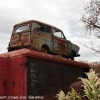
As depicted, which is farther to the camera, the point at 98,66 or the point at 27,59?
the point at 98,66

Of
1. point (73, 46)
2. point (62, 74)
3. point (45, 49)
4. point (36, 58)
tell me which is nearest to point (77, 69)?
point (62, 74)

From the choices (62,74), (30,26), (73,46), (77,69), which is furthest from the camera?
(73,46)

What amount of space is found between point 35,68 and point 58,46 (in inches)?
231

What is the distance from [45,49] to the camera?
952 cm

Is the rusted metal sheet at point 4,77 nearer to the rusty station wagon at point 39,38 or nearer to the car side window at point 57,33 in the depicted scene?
the rusty station wagon at point 39,38

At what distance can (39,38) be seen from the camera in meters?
9.14

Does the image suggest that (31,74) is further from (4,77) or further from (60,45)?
(60,45)

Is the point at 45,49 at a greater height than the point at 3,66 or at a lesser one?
greater

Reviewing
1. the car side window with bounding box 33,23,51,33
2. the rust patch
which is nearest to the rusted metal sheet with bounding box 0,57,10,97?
the car side window with bounding box 33,23,51,33

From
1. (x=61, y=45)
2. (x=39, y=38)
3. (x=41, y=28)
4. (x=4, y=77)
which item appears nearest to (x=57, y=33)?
(x=61, y=45)

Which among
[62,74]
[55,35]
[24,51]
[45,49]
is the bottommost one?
[62,74]

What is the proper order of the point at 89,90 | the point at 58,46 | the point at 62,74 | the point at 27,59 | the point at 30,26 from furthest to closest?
the point at 58,46, the point at 30,26, the point at 62,74, the point at 27,59, the point at 89,90

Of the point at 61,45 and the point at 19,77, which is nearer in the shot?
the point at 19,77

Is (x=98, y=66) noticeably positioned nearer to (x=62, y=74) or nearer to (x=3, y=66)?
(x=62, y=74)
